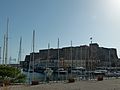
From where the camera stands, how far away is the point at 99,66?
380 feet

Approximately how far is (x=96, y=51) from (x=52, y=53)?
19.7m

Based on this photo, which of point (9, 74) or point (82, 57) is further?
point (82, 57)

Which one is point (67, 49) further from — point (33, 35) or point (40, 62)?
point (33, 35)

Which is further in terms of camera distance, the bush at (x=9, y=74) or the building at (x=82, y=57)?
the building at (x=82, y=57)

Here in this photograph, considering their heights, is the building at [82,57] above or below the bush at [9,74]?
above

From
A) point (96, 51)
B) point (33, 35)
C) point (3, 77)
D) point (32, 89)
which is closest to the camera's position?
point (32, 89)

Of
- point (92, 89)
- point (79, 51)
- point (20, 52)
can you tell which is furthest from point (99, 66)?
point (92, 89)

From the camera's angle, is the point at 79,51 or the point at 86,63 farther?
the point at 79,51

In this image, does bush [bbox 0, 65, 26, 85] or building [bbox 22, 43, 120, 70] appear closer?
bush [bbox 0, 65, 26, 85]

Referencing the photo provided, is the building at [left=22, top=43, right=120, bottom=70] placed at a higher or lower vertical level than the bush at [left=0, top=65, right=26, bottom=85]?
higher

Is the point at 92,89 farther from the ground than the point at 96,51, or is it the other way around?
the point at 96,51

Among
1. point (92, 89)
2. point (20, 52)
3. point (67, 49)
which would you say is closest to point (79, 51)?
point (67, 49)

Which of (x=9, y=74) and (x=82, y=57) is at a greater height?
(x=82, y=57)

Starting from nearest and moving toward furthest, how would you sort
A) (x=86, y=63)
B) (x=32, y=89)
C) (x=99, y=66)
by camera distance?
(x=32, y=89)
(x=86, y=63)
(x=99, y=66)
